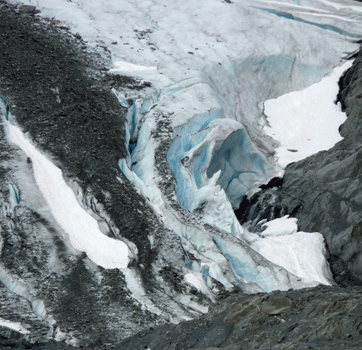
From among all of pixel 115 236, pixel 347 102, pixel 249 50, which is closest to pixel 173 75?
pixel 249 50

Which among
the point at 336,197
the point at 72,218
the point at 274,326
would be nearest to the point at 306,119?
the point at 336,197

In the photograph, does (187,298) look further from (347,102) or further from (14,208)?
(347,102)

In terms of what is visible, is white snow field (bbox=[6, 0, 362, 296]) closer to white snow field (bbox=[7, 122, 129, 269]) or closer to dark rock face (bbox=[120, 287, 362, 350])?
white snow field (bbox=[7, 122, 129, 269])

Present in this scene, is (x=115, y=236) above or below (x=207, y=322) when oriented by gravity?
below

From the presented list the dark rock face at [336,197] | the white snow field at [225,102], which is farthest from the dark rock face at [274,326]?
the dark rock face at [336,197]

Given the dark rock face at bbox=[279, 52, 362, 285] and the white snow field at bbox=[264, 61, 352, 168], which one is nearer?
the dark rock face at bbox=[279, 52, 362, 285]

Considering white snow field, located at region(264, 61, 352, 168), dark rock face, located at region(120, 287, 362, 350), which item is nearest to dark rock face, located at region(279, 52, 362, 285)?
white snow field, located at region(264, 61, 352, 168)
